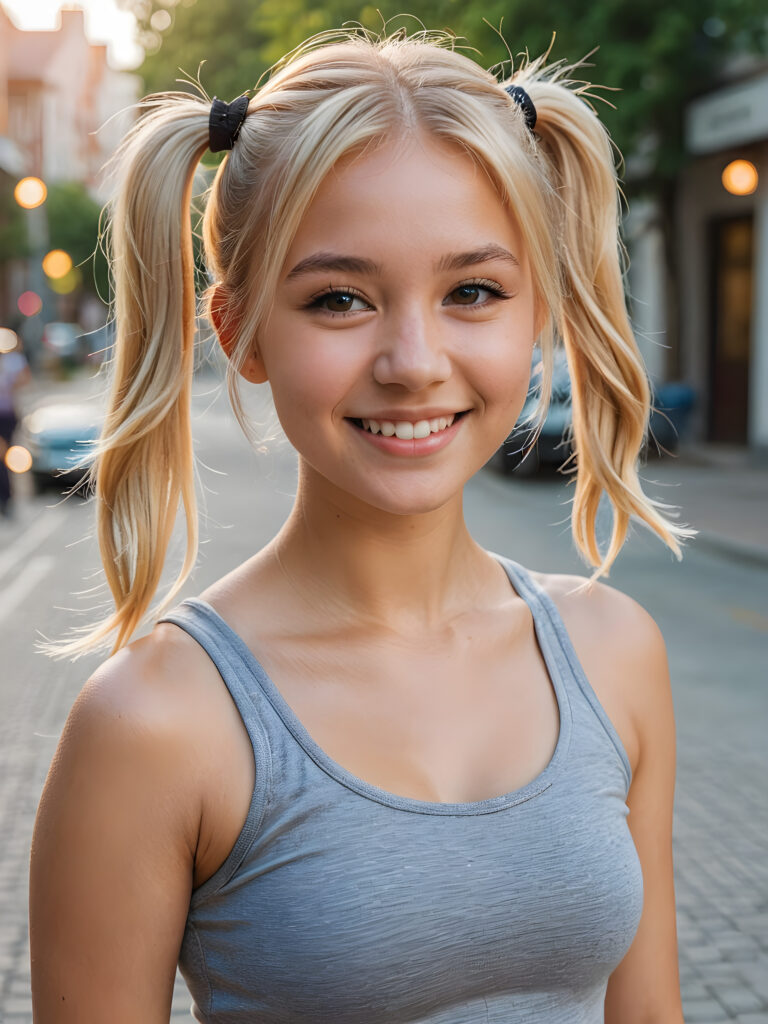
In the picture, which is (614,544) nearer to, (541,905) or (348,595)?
(348,595)

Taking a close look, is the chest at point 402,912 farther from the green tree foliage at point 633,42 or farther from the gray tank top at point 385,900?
the green tree foliage at point 633,42

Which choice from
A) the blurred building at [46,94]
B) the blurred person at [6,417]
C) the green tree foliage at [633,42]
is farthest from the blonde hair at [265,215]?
the blurred building at [46,94]

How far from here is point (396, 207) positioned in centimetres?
144

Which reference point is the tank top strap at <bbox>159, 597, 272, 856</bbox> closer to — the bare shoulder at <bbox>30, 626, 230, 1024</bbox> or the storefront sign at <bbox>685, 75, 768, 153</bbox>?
the bare shoulder at <bbox>30, 626, 230, 1024</bbox>

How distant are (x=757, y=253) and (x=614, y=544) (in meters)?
18.5

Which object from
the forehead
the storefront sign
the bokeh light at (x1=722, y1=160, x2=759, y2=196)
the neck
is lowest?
the neck

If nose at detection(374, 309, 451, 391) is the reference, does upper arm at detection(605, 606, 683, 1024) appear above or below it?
below

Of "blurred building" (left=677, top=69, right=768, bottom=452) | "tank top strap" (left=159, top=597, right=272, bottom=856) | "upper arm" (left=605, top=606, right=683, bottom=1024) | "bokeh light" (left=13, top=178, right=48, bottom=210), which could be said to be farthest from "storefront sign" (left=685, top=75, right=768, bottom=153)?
"tank top strap" (left=159, top=597, right=272, bottom=856)

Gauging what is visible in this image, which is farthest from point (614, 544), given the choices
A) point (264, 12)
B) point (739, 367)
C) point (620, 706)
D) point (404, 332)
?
point (739, 367)

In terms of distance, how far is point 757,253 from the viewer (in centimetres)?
1919

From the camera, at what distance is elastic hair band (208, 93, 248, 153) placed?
5.19 ft

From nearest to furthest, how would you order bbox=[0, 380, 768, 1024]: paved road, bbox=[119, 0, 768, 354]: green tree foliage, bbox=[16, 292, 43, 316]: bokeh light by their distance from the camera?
1. bbox=[0, 380, 768, 1024]: paved road
2. bbox=[119, 0, 768, 354]: green tree foliage
3. bbox=[16, 292, 43, 316]: bokeh light

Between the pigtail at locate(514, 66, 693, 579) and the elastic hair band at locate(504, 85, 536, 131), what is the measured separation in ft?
0.11

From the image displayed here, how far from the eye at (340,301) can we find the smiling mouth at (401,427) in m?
0.13
